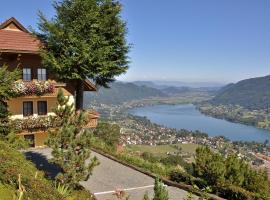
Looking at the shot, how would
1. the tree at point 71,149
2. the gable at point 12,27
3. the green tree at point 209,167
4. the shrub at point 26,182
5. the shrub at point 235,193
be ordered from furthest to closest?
the gable at point 12,27 → the green tree at point 209,167 → the shrub at point 235,193 → the tree at point 71,149 → the shrub at point 26,182

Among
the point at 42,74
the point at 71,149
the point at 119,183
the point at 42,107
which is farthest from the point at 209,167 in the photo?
the point at 42,74

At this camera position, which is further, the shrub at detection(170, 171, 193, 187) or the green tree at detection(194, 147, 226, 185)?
the shrub at detection(170, 171, 193, 187)

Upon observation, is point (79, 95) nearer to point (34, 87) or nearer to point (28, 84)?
point (34, 87)

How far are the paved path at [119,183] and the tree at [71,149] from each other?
240 cm

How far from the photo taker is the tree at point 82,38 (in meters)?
29.9

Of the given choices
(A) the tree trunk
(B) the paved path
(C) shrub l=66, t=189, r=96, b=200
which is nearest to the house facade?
(A) the tree trunk

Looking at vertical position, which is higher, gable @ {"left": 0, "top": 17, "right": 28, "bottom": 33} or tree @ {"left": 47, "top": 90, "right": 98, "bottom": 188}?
gable @ {"left": 0, "top": 17, "right": 28, "bottom": 33}

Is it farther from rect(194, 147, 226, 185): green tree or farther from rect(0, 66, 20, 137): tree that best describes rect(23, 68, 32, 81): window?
rect(194, 147, 226, 185): green tree

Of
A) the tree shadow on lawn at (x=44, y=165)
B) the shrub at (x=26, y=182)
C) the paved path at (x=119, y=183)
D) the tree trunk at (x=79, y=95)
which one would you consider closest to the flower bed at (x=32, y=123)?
the tree shadow on lawn at (x=44, y=165)

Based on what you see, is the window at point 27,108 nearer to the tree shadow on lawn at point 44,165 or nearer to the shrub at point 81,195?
the tree shadow on lawn at point 44,165

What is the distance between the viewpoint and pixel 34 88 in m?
32.0

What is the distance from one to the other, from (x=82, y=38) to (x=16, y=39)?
6773mm

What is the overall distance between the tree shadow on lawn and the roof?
8186 mm

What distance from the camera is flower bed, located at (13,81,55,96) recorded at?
3086 cm
